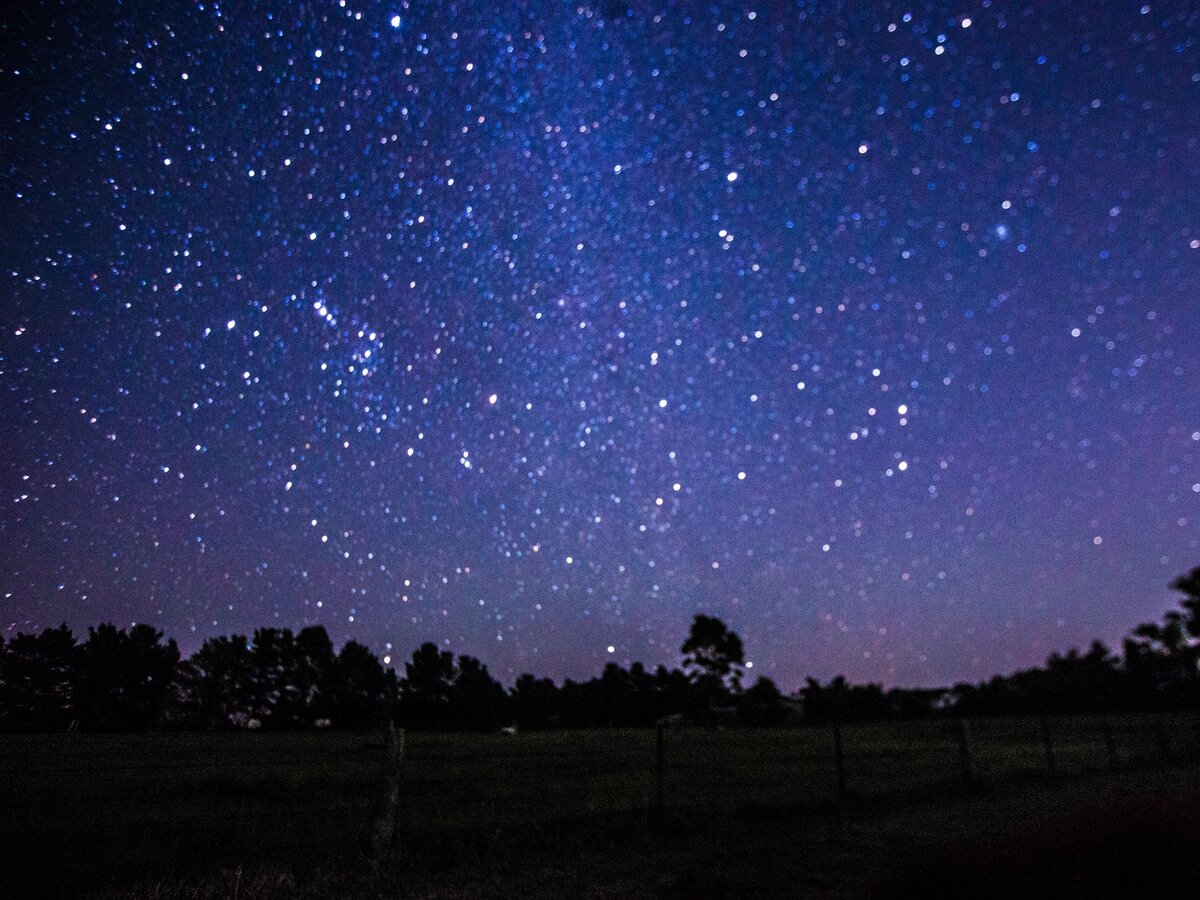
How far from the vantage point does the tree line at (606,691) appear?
5866cm

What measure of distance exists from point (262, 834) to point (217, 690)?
54.7 metres

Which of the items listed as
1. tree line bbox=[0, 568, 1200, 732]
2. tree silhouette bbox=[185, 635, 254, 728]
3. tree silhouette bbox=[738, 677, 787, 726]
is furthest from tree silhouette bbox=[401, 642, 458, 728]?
tree silhouette bbox=[738, 677, 787, 726]

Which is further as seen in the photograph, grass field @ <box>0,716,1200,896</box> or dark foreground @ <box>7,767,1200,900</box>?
grass field @ <box>0,716,1200,896</box>

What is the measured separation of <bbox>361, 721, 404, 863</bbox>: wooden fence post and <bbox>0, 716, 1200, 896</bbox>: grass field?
0.30m

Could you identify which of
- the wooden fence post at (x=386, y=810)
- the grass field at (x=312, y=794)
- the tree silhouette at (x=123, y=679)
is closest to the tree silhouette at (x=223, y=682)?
the tree silhouette at (x=123, y=679)

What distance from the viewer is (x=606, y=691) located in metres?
70.3

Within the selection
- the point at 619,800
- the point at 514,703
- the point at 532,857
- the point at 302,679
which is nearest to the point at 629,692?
the point at 514,703

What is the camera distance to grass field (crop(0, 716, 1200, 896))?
7.86m

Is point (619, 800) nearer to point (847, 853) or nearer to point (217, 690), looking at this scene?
point (847, 853)

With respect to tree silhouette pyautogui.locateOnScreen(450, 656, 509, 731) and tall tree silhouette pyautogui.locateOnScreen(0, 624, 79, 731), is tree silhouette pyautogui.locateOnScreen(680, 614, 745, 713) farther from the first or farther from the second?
tall tree silhouette pyautogui.locateOnScreen(0, 624, 79, 731)

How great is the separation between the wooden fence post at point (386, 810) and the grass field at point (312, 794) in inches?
11.7

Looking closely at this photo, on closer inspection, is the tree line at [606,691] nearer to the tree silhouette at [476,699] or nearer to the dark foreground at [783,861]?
the tree silhouette at [476,699]

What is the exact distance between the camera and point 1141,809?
7273 mm

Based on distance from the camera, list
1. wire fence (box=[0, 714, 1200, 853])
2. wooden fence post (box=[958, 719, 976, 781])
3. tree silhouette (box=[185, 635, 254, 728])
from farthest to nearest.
Answer: tree silhouette (box=[185, 635, 254, 728]) < wooden fence post (box=[958, 719, 976, 781]) < wire fence (box=[0, 714, 1200, 853])
